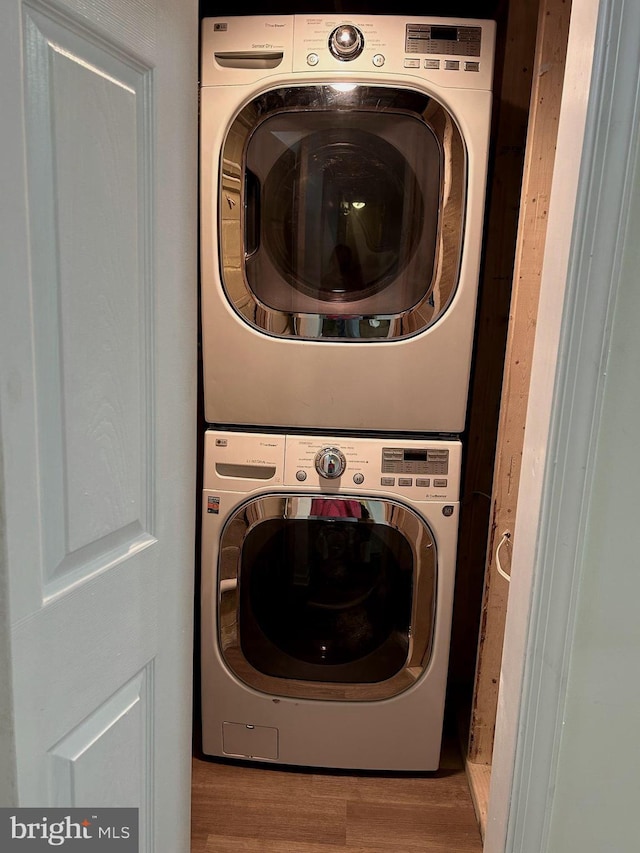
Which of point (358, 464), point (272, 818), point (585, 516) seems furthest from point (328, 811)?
point (585, 516)

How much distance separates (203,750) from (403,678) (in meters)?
0.60

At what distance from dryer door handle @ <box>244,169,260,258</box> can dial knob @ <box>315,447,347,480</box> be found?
0.52 meters

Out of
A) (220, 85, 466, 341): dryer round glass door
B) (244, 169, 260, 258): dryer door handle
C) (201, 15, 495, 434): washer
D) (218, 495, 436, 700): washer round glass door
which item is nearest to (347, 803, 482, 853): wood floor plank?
(218, 495, 436, 700): washer round glass door

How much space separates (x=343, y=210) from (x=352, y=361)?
0.37 metres

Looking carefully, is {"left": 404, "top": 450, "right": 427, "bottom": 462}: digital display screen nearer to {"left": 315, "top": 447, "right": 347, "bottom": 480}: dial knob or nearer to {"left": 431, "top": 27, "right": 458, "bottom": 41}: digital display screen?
{"left": 315, "top": 447, "right": 347, "bottom": 480}: dial knob

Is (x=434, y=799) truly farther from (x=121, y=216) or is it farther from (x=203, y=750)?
(x=121, y=216)

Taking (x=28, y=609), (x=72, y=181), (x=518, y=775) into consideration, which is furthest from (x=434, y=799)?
(x=72, y=181)

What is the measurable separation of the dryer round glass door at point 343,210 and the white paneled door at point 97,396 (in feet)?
2.07

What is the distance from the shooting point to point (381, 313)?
1.53 meters

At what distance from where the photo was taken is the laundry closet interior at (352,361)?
1.43 m

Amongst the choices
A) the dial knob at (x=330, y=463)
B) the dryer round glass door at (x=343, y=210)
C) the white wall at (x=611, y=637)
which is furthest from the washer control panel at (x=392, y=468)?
the white wall at (x=611, y=637)

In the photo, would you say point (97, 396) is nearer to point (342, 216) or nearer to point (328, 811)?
point (342, 216)

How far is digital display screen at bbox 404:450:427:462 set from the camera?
1.56 m

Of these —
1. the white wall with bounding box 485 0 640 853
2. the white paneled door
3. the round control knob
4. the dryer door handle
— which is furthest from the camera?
the dryer door handle
